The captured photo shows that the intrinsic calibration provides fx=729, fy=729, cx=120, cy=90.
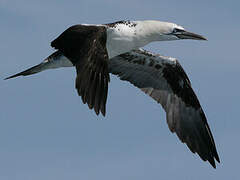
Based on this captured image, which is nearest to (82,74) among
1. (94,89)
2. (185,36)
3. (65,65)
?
(94,89)

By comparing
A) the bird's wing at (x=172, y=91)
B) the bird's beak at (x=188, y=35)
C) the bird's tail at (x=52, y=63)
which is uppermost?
the bird's beak at (x=188, y=35)

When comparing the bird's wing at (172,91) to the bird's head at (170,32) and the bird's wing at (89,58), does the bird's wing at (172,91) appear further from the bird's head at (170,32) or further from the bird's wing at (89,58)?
the bird's wing at (89,58)

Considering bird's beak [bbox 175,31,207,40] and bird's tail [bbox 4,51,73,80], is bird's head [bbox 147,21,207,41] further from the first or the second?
bird's tail [bbox 4,51,73,80]

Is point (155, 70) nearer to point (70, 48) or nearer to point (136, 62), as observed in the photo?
point (136, 62)

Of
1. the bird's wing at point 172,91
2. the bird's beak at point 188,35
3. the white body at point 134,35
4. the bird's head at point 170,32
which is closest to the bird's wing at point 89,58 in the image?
the white body at point 134,35

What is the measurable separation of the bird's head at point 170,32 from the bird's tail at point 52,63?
2733 millimetres

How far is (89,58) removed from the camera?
59.0 ft

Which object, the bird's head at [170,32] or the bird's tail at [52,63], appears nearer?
the bird's tail at [52,63]

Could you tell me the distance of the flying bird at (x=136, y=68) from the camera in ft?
58.1

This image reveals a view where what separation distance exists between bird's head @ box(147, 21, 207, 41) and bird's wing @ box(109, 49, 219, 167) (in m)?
1.80

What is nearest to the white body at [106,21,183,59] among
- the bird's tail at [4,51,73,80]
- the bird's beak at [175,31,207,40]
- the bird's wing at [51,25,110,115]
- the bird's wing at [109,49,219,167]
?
the bird's beak at [175,31,207,40]

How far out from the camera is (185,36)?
21.5 m

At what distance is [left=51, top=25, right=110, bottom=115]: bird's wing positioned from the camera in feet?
56.7

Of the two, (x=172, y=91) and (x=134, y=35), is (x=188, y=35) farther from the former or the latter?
(x=172, y=91)
